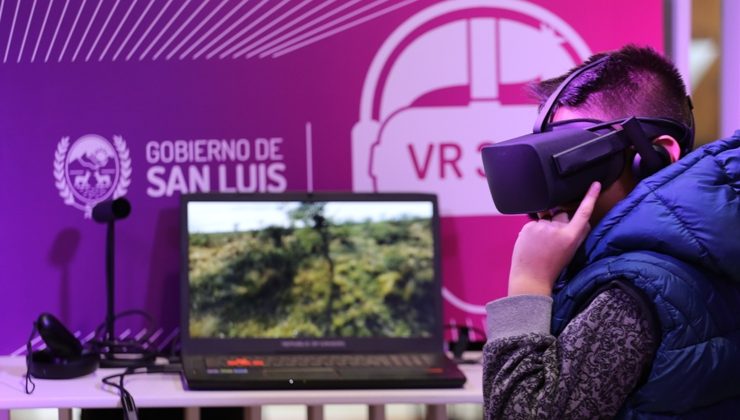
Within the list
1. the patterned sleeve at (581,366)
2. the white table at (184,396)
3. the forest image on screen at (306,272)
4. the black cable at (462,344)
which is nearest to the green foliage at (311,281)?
the forest image on screen at (306,272)

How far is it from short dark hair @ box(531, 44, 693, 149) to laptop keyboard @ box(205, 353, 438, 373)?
986 mm

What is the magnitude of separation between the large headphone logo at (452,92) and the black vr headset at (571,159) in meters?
1.18

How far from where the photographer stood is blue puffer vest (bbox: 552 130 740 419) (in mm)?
921

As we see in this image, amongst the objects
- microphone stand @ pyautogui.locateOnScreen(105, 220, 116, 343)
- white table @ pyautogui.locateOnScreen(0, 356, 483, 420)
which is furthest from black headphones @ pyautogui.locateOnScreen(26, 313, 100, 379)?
microphone stand @ pyautogui.locateOnScreen(105, 220, 116, 343)

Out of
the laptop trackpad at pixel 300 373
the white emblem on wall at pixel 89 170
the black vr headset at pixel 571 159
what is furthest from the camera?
the white emblem on wall at pixel 89 170

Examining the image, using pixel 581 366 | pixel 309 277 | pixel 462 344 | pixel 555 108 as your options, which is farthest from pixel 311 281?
pixel 581 366

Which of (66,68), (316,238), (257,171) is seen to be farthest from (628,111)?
(66,68)

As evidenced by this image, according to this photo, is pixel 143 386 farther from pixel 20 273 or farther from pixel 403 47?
pixel 403 47

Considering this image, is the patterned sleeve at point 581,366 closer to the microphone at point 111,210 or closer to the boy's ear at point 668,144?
the boy's ear at point 668,144

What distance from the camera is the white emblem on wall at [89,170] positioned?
224 centimetres

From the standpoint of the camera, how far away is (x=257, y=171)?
226 cm

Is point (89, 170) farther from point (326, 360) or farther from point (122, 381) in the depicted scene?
point (326, 360)

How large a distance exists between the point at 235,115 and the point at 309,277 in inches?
18.5

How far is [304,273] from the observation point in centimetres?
214
